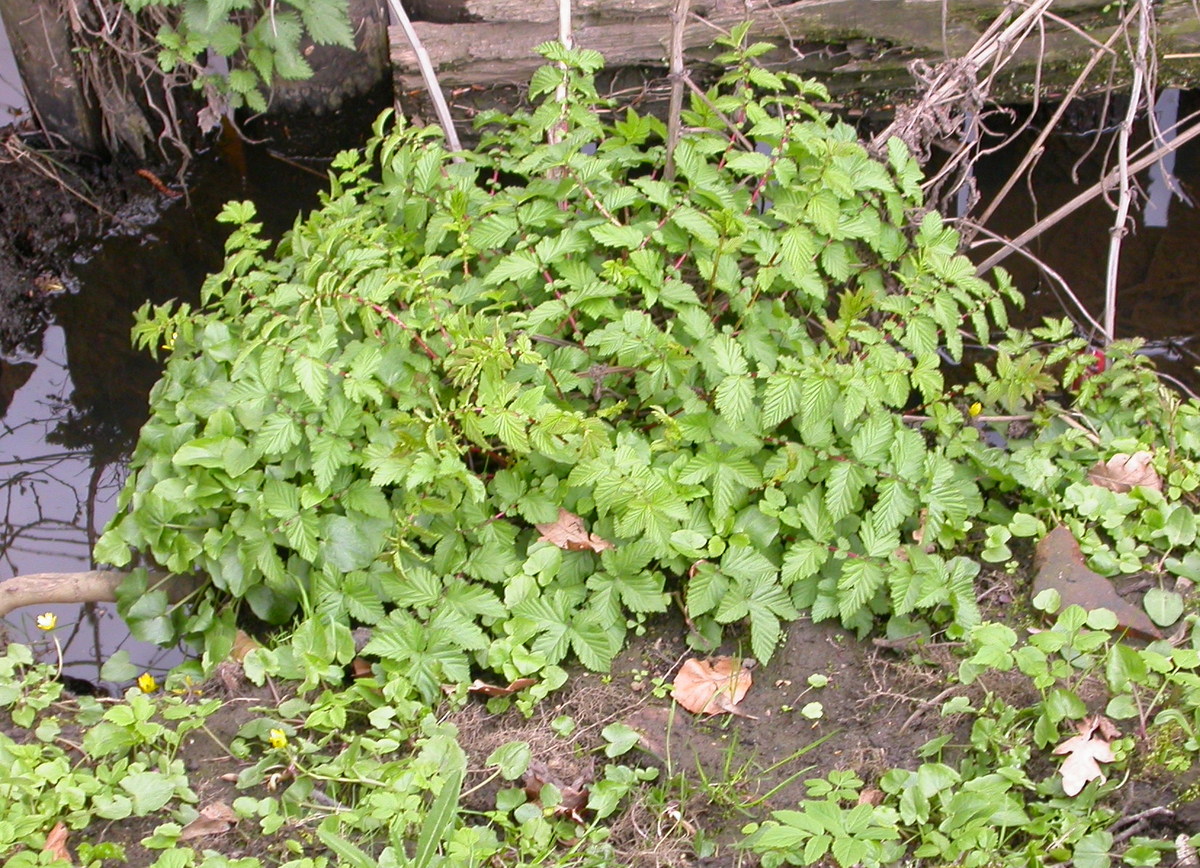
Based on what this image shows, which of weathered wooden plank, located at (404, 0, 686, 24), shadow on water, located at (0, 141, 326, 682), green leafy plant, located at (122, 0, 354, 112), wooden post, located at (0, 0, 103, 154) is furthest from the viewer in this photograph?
wooden post, located at (0, 0, 103, 154)

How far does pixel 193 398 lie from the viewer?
2.90 metres

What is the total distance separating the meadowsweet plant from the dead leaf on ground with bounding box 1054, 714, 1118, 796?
1.35ft

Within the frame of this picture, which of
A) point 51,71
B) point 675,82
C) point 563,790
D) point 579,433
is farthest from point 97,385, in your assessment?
point 563,790

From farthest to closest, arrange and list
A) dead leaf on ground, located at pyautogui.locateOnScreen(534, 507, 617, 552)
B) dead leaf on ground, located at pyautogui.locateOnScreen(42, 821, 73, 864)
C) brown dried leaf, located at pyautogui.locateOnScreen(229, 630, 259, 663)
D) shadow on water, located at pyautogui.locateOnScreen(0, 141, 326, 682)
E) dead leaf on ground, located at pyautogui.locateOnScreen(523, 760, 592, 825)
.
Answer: shadow on water, located at pyautogui.locateOnScreen(0, 141, 326, 682) < brown dried leaf, located at pyautogui.locateOnScreen(229, 630, 259, 663) < dead leaf on ground, located at pyautogui.locateOnScreen(534, 507, 617, 552) < dead leaf on ground, located at pyautogui.locateOnScreen(523, 760, 592, 825) < dead leaf on ground, located at pyautogui.locateOnScreen(42, 821, 73, 864)

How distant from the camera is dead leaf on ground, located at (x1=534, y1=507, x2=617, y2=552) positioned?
2805 millimetres

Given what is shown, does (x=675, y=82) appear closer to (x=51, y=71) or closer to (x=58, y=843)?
(x=58, y=843)

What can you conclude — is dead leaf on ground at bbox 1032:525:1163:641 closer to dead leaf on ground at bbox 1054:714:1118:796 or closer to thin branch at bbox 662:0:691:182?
dead leaf on ground at bbox 1054:714:1118:796

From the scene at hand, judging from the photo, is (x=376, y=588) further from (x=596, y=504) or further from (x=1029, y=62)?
(x=1029, y=62)

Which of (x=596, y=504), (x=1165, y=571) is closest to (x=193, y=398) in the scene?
(x=596, y=504)

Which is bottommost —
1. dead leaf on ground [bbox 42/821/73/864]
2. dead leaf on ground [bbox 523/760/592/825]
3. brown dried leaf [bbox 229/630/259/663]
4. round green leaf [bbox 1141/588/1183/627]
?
dead leaf on ground [bbox 523/760/592/825]

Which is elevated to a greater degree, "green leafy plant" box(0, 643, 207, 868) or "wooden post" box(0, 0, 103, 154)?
"wooden post" box(0, 0, 103, 154)

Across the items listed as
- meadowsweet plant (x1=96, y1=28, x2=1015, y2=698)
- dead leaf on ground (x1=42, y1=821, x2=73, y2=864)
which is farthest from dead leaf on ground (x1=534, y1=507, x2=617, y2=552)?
dead leaf on ground (x1=42, y1=821, x2=73, y2=864)

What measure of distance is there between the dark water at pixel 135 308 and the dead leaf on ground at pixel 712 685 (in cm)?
159

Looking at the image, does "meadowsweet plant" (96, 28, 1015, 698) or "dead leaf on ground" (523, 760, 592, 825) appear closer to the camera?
"dead leaf on ground" (523, 760, 592, 825)
